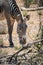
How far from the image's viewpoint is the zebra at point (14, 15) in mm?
5637

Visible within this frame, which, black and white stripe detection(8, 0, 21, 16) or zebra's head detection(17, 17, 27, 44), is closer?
zebra's head detection(17, 17, 27, 44)

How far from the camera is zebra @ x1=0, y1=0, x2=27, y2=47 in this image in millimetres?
5637

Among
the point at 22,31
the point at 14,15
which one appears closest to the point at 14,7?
the point at 14,15

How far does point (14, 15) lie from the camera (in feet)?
20.4

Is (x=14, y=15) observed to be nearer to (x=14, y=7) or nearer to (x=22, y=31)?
(x=14, y=7)

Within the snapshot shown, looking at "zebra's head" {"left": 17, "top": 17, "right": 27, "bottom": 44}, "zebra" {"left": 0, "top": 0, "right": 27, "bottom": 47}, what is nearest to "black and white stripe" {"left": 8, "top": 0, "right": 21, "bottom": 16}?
"zebra" {"left": 0, "top": 0, "right": 27, "bottom": 47}

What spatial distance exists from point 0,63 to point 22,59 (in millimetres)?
400

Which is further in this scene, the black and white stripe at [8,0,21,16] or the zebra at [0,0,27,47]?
the black and white stripe at [8,0,21,16]

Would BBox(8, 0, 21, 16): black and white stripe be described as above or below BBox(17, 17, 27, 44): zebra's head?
above

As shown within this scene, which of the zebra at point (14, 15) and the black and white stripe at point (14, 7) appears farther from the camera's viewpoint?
the black and white stripe at point (14, 7)

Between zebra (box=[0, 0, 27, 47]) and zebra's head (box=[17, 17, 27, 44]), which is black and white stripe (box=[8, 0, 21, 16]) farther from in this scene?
zebra's head (box=[17, 17, 27, 44])

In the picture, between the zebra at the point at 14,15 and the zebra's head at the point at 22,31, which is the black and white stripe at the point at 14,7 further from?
the zebra's head at the point at 22,31

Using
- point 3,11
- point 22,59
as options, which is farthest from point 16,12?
point 22,59

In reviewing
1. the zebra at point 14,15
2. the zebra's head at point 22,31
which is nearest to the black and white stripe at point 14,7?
the zebra at point 14,15
